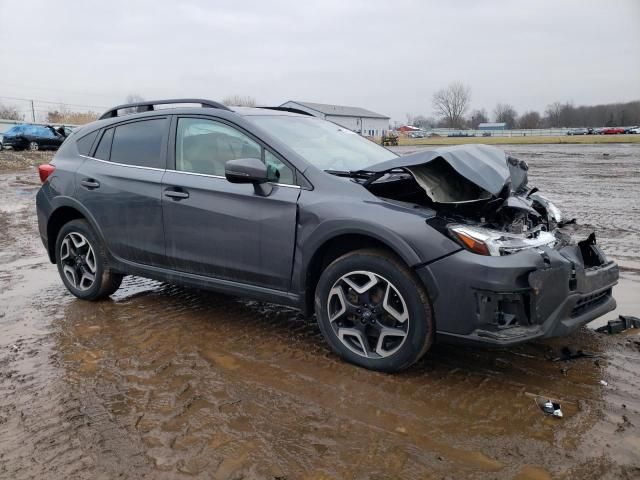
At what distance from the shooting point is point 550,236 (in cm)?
352

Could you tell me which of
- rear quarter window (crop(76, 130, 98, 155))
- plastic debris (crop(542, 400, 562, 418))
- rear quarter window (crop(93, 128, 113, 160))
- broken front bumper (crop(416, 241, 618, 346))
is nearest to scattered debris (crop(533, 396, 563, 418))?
plastic debris (crop(542, 400, 562, 418))

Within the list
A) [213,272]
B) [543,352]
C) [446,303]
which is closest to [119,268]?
[213,272]

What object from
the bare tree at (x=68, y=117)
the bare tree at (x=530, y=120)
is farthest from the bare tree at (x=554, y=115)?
the bare tree at (x=68, y=117)

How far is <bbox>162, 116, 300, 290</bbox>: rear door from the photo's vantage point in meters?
3.81

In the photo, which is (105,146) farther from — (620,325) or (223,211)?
(620,325)

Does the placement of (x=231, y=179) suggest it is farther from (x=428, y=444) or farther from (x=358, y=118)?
(x=358, y=118)

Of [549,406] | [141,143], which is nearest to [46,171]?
[141,143]

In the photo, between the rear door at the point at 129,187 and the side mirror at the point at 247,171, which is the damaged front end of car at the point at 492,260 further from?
the rear door at the point at 129,187

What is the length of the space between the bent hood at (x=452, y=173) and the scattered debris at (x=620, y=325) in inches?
59.1

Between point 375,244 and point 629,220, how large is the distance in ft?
22.9

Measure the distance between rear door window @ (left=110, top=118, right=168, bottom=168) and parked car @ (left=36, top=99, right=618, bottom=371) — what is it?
0.04 ft

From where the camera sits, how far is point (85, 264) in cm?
518

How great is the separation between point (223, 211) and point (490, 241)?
6.38ft

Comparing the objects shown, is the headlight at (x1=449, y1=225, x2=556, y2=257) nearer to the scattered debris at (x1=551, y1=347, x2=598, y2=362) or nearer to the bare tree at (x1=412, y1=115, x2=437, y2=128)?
the scattered debris at (x1=551, y1=347, x2=598, y2=362)
